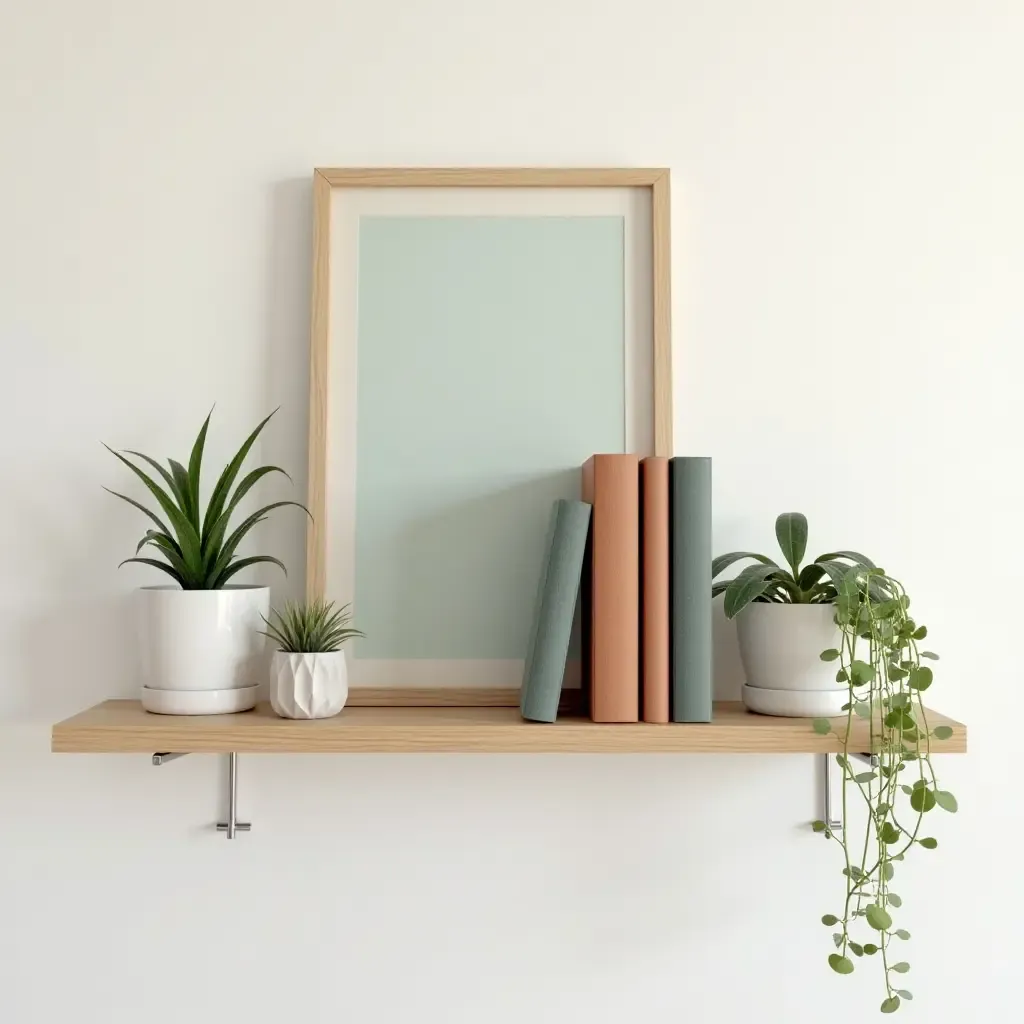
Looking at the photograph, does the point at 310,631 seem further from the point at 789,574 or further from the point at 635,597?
the point at 789,574

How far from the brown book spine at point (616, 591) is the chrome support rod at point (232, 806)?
0.35 metres

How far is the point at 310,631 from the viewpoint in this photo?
32.1 inches

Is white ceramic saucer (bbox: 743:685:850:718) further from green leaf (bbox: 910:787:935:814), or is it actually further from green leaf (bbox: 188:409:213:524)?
green leaf (bbox: 188:409:213:524)

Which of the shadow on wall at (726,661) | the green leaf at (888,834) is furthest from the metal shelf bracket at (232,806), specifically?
the green leaf at (888,834)

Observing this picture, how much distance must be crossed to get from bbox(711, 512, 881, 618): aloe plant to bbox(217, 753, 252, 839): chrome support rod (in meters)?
0.47

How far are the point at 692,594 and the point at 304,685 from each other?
1.07 ft

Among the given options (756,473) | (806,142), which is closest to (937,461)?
(756,473)

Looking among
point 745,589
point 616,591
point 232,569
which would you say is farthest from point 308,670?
point 745,589

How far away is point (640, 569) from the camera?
0.80 metres

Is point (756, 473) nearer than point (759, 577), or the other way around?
point (759, 577)

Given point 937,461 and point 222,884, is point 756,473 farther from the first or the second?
point 222,884

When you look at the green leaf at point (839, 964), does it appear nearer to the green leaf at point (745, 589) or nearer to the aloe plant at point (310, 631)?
the green leaf at point (745, 589)

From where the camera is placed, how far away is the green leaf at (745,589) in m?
0.79

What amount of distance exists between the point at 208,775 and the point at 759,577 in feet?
1.78
